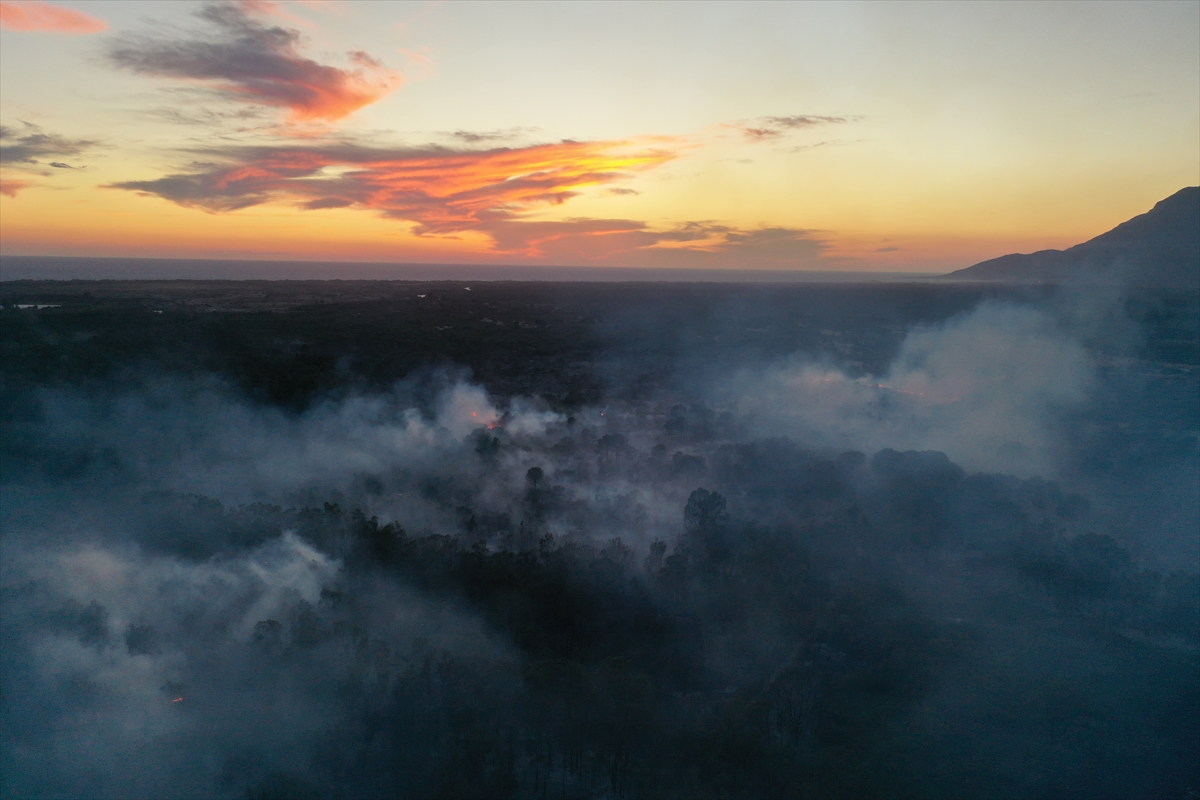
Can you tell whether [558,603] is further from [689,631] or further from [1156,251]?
[1156,251]

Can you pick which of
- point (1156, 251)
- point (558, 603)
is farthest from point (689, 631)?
point (1156, 251)

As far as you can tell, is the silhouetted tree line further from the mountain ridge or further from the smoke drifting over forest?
the mountain ridge

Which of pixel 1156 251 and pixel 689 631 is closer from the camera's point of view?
pixel 689 631

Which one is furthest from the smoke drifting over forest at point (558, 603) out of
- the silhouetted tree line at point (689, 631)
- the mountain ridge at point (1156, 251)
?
the mountain ridge at point (1156, 251)

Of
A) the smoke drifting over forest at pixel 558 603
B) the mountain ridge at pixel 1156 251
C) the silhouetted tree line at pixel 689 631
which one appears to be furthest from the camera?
the mountain ridge at pixel 1156 251

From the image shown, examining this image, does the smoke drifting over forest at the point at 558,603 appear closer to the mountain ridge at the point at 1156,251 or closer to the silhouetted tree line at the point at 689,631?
the silhouetted tree line at the point at 689,631

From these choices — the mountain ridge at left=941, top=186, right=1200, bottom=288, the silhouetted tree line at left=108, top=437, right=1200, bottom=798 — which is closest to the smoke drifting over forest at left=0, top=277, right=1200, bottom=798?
the silhouetted tree line at left=108, top=437, right=1200, bottom=798

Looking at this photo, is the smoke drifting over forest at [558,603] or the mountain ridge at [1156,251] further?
the mountain ridge at [1156,251]

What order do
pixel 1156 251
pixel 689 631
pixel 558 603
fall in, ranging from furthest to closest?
1. pixel 1156 251
2. pixel 558 603
3. pixel 689 631

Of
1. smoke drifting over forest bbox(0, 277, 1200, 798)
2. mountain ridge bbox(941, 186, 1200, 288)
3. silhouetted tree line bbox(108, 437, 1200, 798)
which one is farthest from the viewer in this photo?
mountain ridge bbox(941, 186, 1200, 288)

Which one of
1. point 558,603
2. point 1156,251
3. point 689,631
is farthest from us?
point 1156,251
